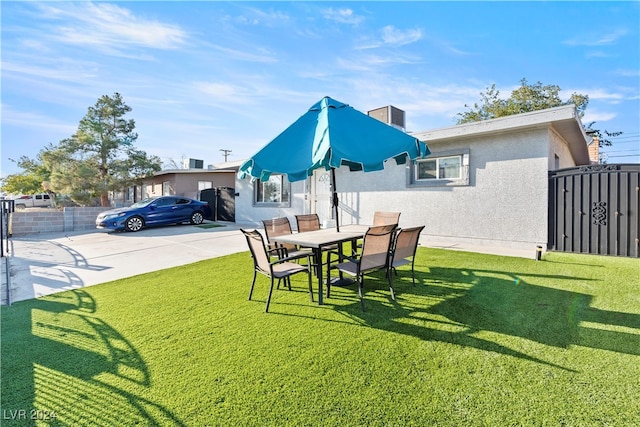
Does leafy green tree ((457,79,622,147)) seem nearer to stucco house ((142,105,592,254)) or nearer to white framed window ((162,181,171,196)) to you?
stucco house ((142,105,592,254))

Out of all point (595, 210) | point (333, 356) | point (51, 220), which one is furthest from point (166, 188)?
point (595, 210)

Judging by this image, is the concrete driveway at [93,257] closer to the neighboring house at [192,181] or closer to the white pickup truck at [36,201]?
the neighboring house at [192,181]

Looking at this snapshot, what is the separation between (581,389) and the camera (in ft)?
6.84

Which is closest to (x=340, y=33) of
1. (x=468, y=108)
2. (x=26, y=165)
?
(x=468, y=108)

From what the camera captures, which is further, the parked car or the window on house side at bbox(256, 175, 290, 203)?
the window on house side at bbox(256, 175, 290, 203)

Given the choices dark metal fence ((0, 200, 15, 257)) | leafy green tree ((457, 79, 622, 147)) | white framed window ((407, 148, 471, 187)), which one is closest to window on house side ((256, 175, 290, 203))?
white framed window ((407, 148, 471, 187))

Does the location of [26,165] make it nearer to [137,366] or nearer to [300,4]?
[300,4]

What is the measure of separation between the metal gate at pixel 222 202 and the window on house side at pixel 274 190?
2203 millimetres

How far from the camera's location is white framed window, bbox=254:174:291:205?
12.3 m

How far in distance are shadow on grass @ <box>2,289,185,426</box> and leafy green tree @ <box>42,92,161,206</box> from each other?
52.4 ft

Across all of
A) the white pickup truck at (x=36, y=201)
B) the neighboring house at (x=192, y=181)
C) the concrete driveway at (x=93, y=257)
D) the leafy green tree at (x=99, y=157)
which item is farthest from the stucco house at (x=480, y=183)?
the white pickup truck at (x=36, y=201)

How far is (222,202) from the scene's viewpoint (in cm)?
1585

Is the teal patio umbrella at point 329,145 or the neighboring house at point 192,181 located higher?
the neighboring house at point 192,181

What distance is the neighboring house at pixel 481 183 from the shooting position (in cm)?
664
